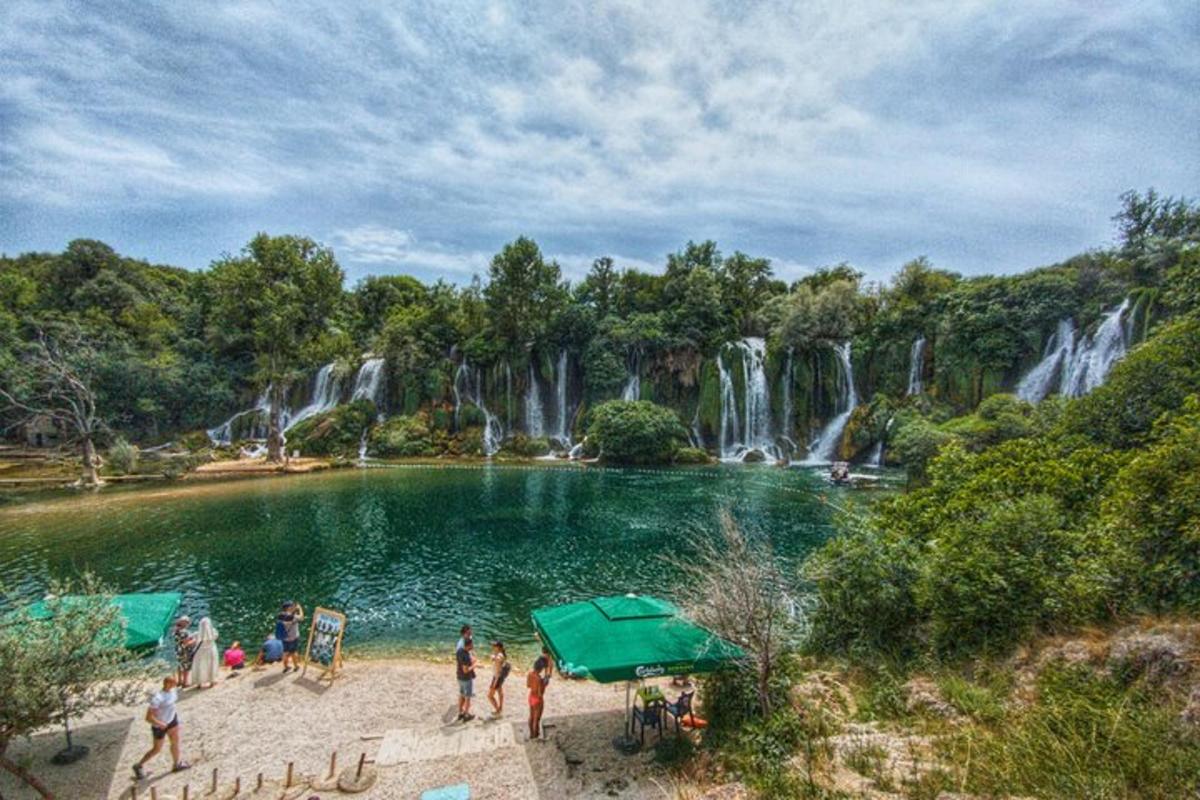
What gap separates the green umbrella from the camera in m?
8.09

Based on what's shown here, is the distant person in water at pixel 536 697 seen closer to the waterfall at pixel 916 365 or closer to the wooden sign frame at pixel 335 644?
the wooden sign frame at pixel 335 644

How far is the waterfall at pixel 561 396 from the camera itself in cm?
5638

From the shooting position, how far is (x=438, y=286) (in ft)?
213

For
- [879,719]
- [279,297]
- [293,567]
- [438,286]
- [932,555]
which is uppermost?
[438,286]

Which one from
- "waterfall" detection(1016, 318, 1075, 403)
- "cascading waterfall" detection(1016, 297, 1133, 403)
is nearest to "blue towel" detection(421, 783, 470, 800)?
"cascading waterfall" detection(1016, 297, 1133, 403)

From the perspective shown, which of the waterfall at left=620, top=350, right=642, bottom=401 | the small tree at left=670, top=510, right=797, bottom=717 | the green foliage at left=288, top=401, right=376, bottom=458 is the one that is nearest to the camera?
the small tree at left=670, top=510, right=797, bottom=717

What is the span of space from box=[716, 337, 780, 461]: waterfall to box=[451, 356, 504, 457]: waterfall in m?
23.1

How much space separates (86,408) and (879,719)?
71.0 m

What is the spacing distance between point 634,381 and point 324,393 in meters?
34.2

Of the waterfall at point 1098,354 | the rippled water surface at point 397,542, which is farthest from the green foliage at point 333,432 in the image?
the waterfall at point 1098,354

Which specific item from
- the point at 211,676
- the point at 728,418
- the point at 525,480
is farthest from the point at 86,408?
the point at 728,418

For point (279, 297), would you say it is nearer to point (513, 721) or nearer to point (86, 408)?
point (86, 408)

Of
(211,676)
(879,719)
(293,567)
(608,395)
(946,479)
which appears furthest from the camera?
(608,395)

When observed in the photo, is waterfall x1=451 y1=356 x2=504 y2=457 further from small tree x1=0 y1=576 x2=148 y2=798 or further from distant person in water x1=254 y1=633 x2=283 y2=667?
small tree x1=0 y1=576 x2=148 y2=798
